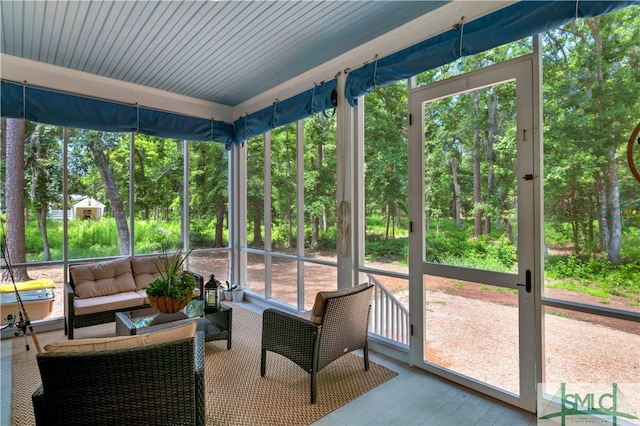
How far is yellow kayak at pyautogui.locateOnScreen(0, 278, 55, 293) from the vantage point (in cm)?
350

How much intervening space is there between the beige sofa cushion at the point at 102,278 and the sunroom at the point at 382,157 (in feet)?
1.30

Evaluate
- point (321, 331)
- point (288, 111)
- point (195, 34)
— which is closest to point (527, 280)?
point (321, 331)

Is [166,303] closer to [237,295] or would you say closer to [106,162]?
[237,295]

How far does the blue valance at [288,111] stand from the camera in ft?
11.6

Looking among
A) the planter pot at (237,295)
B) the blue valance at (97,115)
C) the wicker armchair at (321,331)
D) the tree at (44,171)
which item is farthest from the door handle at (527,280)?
the tree at (44,171)

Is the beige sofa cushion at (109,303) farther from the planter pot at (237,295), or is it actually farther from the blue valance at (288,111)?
the blue valance at (288,111)

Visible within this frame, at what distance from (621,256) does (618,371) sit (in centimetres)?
67

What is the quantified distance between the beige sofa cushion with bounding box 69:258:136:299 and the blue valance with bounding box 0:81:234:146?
1596 millimetres

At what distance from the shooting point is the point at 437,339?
274 cm

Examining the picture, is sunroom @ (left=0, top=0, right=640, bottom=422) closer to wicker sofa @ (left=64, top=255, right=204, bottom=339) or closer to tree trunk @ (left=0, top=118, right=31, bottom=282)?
tree trunk @ (left=0, top=118, right=31, bottom=282)

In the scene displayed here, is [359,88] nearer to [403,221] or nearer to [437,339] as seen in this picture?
[403,221]

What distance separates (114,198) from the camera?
166 inches

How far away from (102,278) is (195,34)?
9.10 ft

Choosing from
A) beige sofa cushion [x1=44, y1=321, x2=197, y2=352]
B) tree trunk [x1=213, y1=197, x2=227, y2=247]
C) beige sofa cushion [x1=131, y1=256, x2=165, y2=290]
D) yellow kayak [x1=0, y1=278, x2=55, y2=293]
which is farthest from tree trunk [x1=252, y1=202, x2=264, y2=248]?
beige sofa cushion [x1=44, y1=321, x2=197, y2=352]
